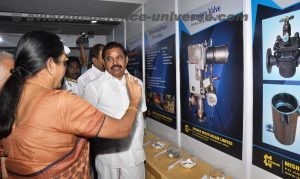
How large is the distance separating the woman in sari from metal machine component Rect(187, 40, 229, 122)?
0.87 m

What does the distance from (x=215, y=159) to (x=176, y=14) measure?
128 cm

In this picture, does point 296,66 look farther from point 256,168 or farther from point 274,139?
point 256,168

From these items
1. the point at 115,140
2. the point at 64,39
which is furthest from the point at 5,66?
the point at 64,39

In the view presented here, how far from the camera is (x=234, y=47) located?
160cm

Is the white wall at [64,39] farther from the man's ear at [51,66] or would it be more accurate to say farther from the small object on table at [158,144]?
the man's ear at [51,66]

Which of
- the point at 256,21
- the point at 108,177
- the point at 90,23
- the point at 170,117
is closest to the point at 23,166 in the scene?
the point at 108,177

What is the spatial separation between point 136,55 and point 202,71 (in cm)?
183

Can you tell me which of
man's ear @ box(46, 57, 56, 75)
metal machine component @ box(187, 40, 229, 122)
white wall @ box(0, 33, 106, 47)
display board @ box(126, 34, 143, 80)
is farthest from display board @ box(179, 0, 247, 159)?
white wall @ box(0, 33, 106, 47)

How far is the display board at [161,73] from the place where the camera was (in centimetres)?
247

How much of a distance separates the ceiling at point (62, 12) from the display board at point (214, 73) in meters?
1.42

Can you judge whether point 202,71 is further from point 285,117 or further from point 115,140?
point 115,140

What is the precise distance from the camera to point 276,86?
1.30 m

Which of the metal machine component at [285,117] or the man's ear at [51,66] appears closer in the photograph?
the man's ear at [51,66]

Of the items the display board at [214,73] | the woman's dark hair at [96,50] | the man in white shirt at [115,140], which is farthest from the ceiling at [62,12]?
the display board at [214,73]
